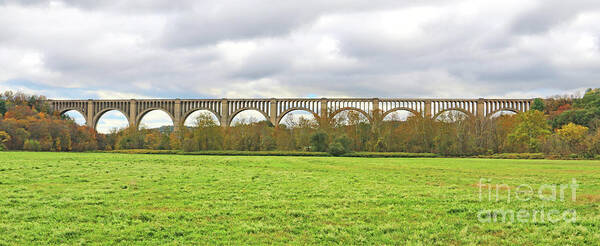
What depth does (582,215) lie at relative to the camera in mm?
7316

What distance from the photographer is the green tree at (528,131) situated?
40250mm

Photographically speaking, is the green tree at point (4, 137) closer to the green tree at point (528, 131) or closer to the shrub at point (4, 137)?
the shrub at point (4, 137)

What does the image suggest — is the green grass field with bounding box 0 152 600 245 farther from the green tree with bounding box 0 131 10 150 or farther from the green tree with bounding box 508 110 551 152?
the green tree with bounding box 0 131 10 150

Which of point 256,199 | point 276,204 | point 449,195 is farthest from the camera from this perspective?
point 449,195

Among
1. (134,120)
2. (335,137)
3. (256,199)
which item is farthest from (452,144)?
(134,120)

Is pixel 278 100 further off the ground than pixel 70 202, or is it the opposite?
pixel 278 100

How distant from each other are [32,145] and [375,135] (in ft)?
124

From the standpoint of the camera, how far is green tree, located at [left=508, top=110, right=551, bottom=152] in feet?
132

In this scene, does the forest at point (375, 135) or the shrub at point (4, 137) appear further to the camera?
the shrub at point (4, 137)

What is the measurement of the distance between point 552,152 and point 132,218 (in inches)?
1465

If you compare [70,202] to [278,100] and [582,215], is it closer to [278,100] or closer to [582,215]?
[582,215]

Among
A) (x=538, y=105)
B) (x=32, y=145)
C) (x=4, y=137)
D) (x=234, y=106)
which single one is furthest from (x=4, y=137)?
(x=538, y=105)

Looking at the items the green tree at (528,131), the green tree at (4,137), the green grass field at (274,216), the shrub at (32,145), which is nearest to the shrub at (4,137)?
the green tree at (4,137)

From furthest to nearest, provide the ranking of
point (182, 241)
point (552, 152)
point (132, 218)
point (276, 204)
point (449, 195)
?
1. point (552, 152)
2. point (449, 195)
3. point (276, 204)
4. point (132, 218)
5. point (182, 241)
